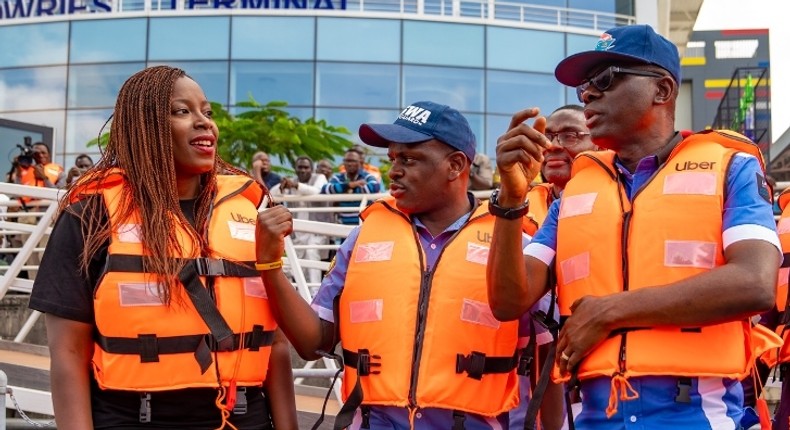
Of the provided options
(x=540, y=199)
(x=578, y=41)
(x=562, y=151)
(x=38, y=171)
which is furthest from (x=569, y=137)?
(x=578, y=41)

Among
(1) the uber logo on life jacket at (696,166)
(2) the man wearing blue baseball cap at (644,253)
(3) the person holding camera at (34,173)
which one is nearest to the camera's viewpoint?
(2) the man wearing blue baseball cap at (644,253)

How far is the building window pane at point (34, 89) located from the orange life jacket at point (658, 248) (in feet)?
77.7

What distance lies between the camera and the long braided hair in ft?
10.3

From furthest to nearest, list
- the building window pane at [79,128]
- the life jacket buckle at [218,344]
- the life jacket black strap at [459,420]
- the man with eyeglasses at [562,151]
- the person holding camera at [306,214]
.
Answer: the building window pane at [79,128] → the person holding camera at [306,214] → the man with eyeglasses at [562,151] → the life jacket black strap at [459,420] → the life jacket buckle at [218,344]

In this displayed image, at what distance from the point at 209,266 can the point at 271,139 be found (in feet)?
54.7

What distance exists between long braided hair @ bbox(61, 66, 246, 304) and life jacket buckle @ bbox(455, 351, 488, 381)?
954mm

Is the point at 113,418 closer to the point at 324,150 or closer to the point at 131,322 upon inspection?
the point at 131,322

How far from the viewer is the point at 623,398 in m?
2.77

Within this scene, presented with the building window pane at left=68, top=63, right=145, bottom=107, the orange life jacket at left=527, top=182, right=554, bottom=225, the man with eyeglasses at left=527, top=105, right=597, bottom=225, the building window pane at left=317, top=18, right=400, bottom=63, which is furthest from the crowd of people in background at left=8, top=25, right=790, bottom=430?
the building window pane at left=68, top=63, right=145, bottom=107

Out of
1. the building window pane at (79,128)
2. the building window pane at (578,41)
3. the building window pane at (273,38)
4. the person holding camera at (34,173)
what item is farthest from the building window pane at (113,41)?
the person holding camera at (34,173)

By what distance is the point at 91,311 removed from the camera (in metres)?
3.10

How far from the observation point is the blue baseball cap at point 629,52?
118 inches

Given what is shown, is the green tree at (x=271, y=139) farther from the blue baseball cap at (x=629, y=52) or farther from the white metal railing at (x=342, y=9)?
the blue baseball cap at (x=629, y=52)

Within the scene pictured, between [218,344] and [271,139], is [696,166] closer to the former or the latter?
[218,344]
